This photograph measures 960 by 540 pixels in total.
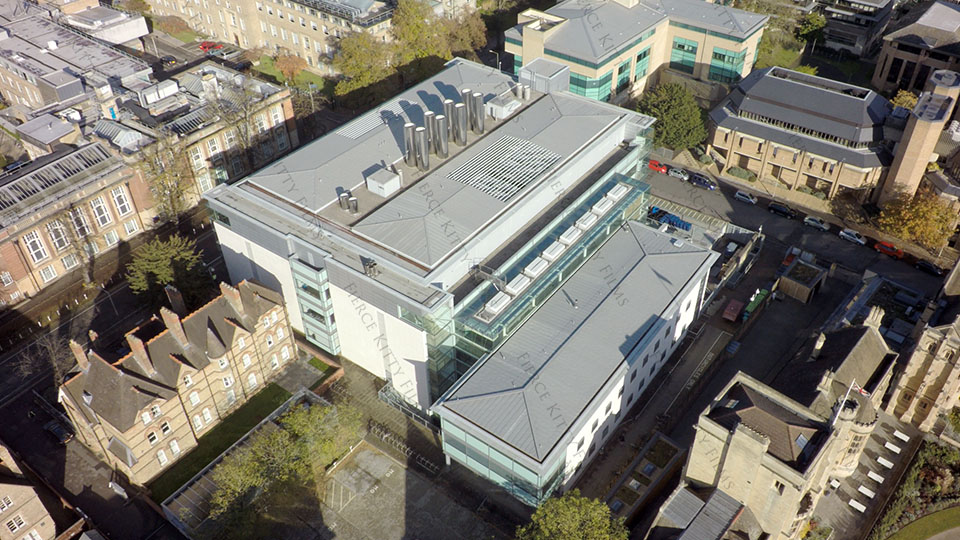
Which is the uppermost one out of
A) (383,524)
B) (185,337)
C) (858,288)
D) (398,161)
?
(398,161)

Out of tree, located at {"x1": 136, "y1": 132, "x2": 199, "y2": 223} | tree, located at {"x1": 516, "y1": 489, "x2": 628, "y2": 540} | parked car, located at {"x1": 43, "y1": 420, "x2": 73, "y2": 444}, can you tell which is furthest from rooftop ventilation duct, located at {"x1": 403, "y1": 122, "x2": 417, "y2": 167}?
parked car, located at {"x1": 43, "y1": 420, "x2": 73, "y2": 444}

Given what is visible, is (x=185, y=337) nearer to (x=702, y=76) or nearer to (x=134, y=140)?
(x=134, y=140)

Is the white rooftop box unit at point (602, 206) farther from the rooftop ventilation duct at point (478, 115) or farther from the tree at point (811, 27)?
the tree at point (811, 27)

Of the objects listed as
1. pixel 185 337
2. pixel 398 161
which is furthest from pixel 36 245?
pixel 398 161

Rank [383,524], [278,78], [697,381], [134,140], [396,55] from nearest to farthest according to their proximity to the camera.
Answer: [383,524]
[697,381]
[134,140]
[396,55]
[278,78]

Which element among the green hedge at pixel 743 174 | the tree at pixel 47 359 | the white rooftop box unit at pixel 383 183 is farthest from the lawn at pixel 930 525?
the tree at pixel 47 359

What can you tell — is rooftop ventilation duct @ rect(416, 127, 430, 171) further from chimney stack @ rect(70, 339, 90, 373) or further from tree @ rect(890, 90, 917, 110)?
tree @ rect(890, 90, 917, 110)
